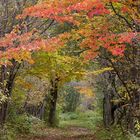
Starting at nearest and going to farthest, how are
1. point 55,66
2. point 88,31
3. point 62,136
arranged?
point 88,31
point 55,66
point 62,136

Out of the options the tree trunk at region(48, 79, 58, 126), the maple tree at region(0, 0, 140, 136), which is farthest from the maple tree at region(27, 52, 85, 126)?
the tree trunk at region(48, 79, 58, 126)

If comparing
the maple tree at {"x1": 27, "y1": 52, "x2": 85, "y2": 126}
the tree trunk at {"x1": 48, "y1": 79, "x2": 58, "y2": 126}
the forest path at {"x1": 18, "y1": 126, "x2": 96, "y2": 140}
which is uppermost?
the maple tree at {"x1": 27, "y1": 52, "x2": 85, "y2": 126}

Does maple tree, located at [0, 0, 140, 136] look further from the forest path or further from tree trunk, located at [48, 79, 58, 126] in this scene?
tree trunk, located at [48, 79, 58, 126]

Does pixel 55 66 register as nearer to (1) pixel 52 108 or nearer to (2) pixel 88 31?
(2) pixel 88 31

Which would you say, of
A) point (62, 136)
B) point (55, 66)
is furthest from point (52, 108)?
point (55, 66)

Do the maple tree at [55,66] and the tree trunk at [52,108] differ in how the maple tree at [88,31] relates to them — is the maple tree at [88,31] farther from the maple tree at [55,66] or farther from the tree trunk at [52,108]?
the tree trunk at [52,108]

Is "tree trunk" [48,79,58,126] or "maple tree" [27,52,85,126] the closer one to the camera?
"maple tree" [27,52,85,126]

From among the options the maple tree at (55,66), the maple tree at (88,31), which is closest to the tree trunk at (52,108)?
the maple tree at (55,66)

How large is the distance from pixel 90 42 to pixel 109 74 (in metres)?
7.63

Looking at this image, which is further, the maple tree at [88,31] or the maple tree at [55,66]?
the maple tree at [55,66]

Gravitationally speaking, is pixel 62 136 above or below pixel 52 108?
below

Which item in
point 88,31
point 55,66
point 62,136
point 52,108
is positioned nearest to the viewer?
point 88,31

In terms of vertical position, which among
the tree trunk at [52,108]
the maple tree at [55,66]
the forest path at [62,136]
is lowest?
the forest path at [62,136]

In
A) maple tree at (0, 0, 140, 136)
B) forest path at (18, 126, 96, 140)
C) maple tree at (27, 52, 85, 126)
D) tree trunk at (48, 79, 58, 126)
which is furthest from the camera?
tree trunk at (48, 79, 58, 126)
